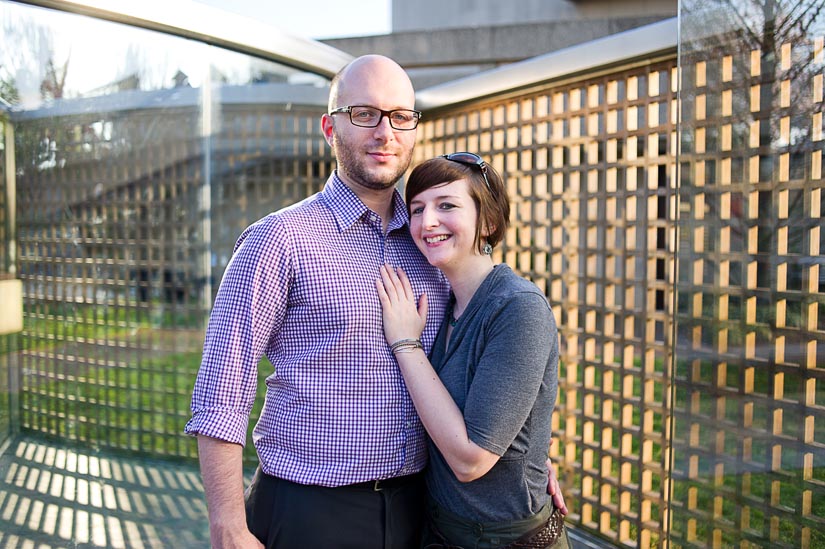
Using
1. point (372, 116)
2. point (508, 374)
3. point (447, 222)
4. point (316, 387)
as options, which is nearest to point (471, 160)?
point (447, 222)

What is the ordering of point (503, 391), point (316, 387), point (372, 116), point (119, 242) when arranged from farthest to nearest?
point (119, 242)
point (372, 116)
point (316, 387)
point (503, 391)

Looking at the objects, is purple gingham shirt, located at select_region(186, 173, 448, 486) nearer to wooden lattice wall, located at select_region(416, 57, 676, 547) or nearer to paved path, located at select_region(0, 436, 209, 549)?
paved path, located at select_region(0, 436, 209, 549)

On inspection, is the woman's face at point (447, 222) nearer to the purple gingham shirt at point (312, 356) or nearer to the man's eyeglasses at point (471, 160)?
the man's eyeglasses at point (471, 160)

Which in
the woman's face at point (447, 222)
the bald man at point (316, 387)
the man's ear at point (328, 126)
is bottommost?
the bald man at point (316, 387)

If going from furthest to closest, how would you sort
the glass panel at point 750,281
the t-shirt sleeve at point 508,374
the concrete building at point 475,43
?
the concrete building at point 475,43, the glass panel at point 750,281, the t-shirt sleeve at point 508,374

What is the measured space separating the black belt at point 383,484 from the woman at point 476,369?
61mm

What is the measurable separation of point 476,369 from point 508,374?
0.30 feet

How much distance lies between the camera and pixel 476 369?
176cm

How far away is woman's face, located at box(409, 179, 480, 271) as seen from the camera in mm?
1889

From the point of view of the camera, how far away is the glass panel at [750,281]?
6.83ft

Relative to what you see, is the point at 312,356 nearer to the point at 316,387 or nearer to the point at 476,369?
the point at 316,387

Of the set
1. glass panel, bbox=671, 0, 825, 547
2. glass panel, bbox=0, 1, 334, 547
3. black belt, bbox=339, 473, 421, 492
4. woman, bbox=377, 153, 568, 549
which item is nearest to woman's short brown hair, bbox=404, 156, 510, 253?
woman, bbox=377, 153, 568, 549

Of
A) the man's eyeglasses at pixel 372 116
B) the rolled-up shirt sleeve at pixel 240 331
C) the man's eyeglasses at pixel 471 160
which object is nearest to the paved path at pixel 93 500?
the rolled-up shirt sleeve at pixel 240 331

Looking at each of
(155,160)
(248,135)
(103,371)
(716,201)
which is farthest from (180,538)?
(716,201)
